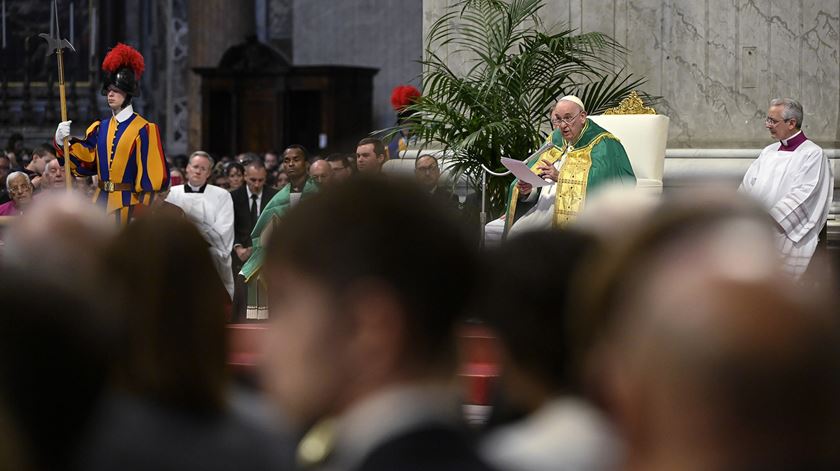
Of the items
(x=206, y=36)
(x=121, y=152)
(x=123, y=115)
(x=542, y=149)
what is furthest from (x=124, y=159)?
(x=206, y=36)

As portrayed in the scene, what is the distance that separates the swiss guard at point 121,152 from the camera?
9.97 metres

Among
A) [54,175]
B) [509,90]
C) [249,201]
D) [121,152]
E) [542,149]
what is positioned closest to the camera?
[542,149]

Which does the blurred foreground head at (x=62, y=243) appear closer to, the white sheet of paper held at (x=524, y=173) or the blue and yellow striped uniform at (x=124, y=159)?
the white sheet of paper held at (x=524, y=173)

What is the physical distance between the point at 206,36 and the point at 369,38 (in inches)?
102

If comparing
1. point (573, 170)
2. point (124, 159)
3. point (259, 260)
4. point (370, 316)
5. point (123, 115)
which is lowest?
point (259, 260)

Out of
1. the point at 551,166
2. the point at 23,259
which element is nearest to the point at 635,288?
the point at 23,259

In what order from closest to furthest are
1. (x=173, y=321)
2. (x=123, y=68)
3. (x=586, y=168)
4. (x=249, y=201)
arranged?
(x=173, y=321)
(x=586, y=168)
(x=123, y=68)
(x=249, y=201)

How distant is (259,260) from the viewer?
941 cm

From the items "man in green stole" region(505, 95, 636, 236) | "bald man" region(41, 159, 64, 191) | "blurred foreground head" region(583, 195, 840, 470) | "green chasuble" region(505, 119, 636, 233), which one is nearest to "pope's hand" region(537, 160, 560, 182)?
"man in green stole" region(505, 95, 636, 236)

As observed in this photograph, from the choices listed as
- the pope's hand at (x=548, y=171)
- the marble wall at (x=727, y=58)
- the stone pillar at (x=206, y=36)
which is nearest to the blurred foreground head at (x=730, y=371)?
the pope's hand at (x=548, y=171)

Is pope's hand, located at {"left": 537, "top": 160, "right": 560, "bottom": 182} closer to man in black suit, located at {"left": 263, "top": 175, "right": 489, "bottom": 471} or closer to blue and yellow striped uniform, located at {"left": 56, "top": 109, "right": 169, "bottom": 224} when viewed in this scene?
blue and yellow striped uniform, located at {"left": 56, "top": 109, "right": 169, "bottom": 224}

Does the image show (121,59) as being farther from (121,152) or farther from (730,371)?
(730,371)

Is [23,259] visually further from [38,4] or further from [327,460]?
[38,4]

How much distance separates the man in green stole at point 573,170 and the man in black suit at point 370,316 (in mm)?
6482
